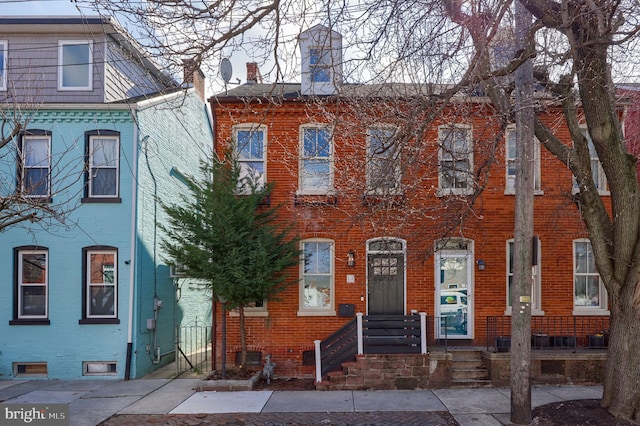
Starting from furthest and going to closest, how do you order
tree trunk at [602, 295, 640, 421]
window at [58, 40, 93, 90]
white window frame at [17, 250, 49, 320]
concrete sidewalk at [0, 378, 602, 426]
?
window at [58, 40, 93, 90], white window frame at [17, 250, 49, 320], concrete sidewalk at [0, 378, 602, 426], tree trunk at [602, 295, 640, 421]

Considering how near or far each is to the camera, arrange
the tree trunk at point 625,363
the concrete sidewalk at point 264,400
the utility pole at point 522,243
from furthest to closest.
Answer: the concrete sidewalk at point 264,400, the utility pole at point 522,243, the tree trunk at point 625,363

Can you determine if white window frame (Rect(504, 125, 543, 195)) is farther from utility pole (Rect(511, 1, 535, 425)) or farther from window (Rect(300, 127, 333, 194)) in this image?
window (Rect(300, 127, 333, 194))

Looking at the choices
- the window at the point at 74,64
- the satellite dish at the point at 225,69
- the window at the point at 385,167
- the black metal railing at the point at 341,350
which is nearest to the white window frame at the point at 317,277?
the black metal railing at the point at 341,350

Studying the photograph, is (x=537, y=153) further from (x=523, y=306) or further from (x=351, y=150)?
(x=523, y=306)

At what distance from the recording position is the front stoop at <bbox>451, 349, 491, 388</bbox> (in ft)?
34.1

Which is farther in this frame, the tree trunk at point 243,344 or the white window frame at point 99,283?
the white window frame at point 99,283

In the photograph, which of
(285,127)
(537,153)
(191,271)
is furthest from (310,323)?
(537,153)

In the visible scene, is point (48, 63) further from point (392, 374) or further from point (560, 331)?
point (560, 331)

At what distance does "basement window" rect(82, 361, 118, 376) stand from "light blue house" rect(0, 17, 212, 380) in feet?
0.08

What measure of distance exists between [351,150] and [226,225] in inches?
149

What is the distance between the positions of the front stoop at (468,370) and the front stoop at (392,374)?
375 millimetres

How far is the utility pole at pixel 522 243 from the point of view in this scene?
784cm

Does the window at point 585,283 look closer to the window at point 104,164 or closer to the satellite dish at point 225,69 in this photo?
the satellite dish at point 225,69

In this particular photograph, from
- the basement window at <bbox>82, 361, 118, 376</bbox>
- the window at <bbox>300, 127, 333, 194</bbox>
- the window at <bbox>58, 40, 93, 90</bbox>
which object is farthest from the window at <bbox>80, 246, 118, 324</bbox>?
the window at <bbox>300, 127, 333, 194</bbox>
